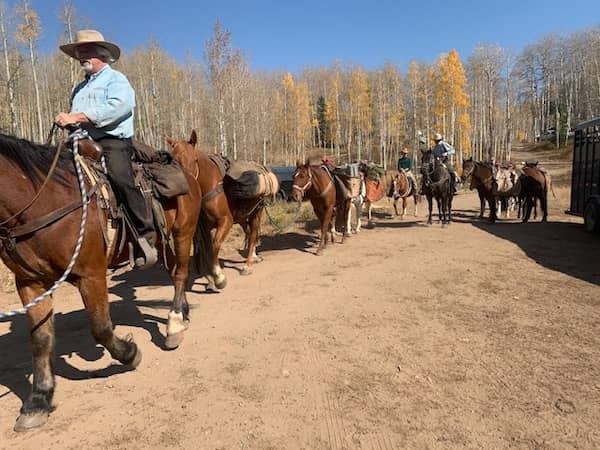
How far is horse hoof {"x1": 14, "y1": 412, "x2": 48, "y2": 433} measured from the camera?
9.91 feet

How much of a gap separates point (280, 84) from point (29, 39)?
41.9 m

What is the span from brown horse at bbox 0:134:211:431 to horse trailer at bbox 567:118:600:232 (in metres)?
11.7

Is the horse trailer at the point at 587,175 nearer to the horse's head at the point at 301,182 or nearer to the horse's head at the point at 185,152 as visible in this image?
the horse's head at the point at 301,182

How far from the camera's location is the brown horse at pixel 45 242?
289 cm

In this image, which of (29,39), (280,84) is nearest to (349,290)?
(29,39)

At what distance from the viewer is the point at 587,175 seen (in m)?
11.6

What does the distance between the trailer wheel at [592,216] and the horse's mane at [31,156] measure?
1195 centimetres

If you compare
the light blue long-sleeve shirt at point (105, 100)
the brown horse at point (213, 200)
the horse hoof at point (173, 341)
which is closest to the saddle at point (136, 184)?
the light blue long-sleeve shirt at point (105, 100)

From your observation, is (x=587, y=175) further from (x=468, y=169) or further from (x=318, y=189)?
(x=318, y=189)

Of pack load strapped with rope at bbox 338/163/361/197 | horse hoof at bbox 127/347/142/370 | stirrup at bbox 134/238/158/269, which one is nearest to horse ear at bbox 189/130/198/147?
stirrup at bbox 134/238/158/269

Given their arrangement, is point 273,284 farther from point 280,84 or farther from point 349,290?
point 280,84

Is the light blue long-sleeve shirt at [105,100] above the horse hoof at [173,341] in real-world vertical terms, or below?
above

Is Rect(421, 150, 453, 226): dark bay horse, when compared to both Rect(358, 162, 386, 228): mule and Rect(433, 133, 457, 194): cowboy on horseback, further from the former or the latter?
Rect(358, 162, 386, 228): mule

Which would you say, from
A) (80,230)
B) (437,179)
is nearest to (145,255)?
(80,230)
